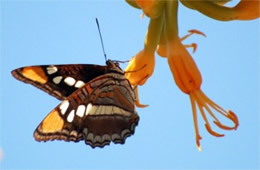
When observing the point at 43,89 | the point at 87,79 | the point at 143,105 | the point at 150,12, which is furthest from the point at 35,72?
the point at 150,12

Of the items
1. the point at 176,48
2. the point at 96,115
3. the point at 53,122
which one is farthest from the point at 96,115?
the point at 176,48

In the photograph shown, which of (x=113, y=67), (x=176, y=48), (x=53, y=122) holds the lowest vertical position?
(x=53, y=122)

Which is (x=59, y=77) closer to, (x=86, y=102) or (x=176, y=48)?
(x=86, y=102)

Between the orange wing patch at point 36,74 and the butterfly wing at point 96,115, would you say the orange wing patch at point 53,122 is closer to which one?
the butterfly wing at point 96,115

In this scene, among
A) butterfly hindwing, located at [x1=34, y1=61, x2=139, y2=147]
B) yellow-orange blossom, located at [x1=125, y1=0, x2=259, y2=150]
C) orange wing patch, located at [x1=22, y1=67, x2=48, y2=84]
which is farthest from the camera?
butterfly hindwing, located at [x1=34, y1=61, x2=139, y2=147]

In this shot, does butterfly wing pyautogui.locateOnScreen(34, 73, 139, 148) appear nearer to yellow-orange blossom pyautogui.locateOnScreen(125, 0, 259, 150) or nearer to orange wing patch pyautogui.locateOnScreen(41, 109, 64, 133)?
orange wing patch pyautogui.locateOnScreen(41, 109, 64, 133)

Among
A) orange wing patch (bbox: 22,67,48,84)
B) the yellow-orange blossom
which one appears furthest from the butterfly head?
orange wing patch (bbox: 22,67,48,84)
